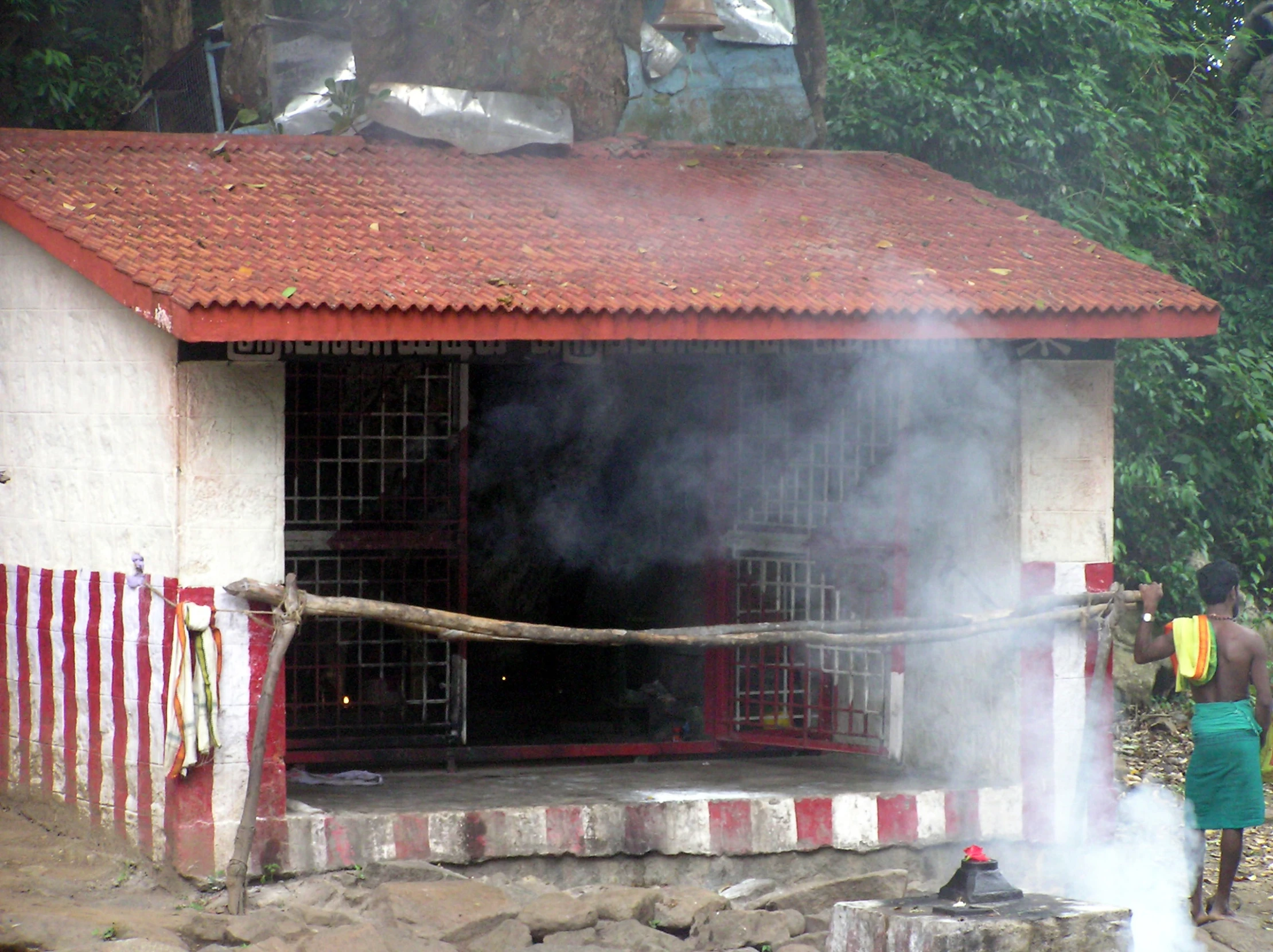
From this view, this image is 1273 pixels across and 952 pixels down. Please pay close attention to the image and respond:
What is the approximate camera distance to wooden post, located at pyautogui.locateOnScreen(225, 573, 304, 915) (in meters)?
6.38

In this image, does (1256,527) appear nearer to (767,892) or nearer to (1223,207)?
(1223,207)

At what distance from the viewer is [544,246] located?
24.7 ft

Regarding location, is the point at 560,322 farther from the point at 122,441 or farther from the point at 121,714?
the point at 121,714

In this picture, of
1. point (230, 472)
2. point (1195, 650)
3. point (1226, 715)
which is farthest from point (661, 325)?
point (1226, 715)

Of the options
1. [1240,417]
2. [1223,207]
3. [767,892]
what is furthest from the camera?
[1223,207]

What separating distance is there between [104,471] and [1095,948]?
4753 millimetres

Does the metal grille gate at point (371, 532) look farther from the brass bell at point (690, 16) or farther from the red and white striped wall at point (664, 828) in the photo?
the brass bell at point (690, 16)

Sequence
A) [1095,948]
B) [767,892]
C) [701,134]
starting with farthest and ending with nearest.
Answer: [701,134] < [767,892] < [1095,948]

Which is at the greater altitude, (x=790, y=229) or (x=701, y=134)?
(x=701, y=134)

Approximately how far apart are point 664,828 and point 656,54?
18.8 feet

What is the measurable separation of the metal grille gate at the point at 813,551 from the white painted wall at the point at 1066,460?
30.9 inches

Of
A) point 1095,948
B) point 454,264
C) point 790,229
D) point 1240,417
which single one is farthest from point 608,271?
point 1240,417

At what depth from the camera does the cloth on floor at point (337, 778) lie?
7.94 meters

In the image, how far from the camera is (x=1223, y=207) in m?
13.9
